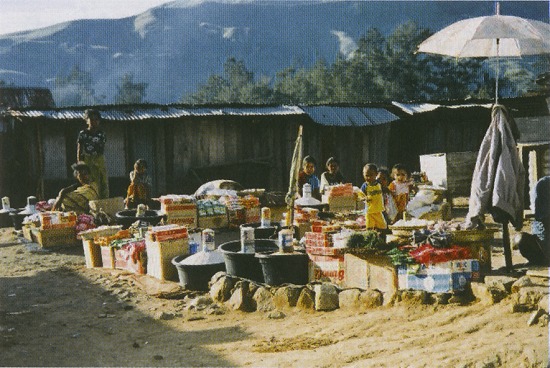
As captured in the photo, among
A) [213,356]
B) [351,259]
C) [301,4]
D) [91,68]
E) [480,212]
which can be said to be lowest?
[213,356]

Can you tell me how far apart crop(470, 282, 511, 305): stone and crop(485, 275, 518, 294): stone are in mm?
18

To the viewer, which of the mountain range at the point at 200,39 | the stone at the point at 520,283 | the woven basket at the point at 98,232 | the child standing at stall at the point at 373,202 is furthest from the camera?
the mountain range at the point at 200,39

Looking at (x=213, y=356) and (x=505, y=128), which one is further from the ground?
(x=505, y=128)

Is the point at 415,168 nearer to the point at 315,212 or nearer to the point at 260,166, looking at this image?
the point at 260,166

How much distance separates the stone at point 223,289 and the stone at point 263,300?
0.36 m

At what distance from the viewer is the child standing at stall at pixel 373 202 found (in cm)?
688

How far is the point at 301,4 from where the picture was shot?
84.5 m

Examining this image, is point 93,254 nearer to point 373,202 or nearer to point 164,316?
point 164,316

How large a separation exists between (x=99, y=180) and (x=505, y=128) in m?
7.64

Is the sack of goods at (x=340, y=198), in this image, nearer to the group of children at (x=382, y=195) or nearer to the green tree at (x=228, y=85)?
the group of children at (x=382, y=195)

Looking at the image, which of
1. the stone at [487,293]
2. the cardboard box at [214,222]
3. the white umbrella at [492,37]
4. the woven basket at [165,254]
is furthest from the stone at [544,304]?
the cardboard box at [214,222]

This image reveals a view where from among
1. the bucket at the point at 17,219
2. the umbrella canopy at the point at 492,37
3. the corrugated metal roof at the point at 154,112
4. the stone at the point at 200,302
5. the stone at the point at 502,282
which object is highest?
the corrugated metal roof at the point at 154,112

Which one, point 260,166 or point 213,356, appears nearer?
point 213,356

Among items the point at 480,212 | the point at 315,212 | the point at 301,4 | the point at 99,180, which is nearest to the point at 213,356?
the point at 480,212
